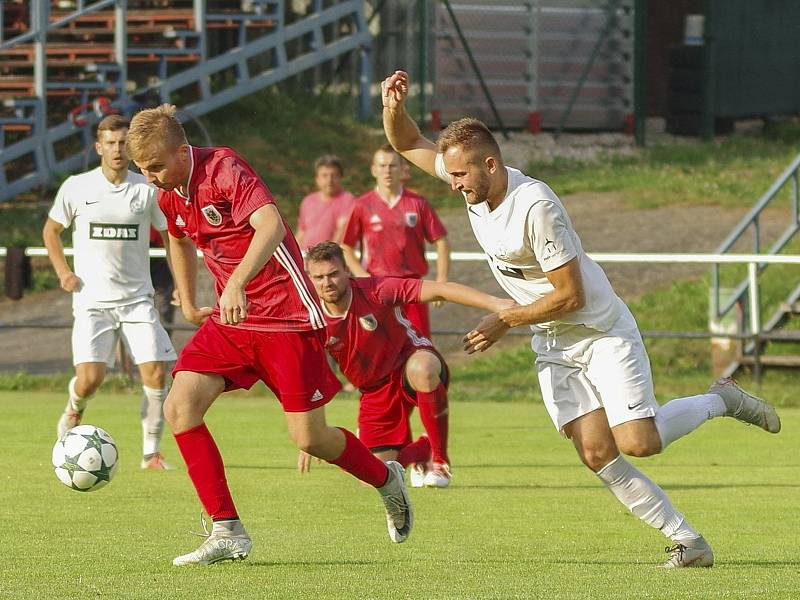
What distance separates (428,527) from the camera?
866 centimetres

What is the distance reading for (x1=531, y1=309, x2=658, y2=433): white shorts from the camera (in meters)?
7.19

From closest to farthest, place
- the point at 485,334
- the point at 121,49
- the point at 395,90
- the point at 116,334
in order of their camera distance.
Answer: the point at 485,334 < the point at 395,90 < the point at 116,334 < the point at 121,49

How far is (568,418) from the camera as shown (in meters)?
7.33

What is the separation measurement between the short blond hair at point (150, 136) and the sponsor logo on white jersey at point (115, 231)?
4.04 metres

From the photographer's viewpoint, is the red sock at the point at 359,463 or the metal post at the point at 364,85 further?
the metal post at the point at 364,85

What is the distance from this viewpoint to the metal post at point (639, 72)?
28.1 metres

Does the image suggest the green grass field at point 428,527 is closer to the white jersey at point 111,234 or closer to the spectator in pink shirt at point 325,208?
the white jersey at point 111,234

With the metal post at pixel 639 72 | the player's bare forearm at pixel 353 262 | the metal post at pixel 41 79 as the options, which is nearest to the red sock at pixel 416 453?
the player's bare forearm at pixel 353 262

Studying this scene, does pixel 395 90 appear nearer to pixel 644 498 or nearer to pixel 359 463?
A: pixel 359 463

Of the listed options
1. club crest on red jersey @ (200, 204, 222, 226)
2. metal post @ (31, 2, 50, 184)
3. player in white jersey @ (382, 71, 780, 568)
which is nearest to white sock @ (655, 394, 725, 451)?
player in white jersey @ (382, 71, 780, 568)

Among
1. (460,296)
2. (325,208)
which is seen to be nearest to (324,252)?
(460,296)

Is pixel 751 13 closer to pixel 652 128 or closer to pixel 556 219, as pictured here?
pixel 652 128

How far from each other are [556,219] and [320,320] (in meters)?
1.22

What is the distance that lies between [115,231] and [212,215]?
4016 mm
